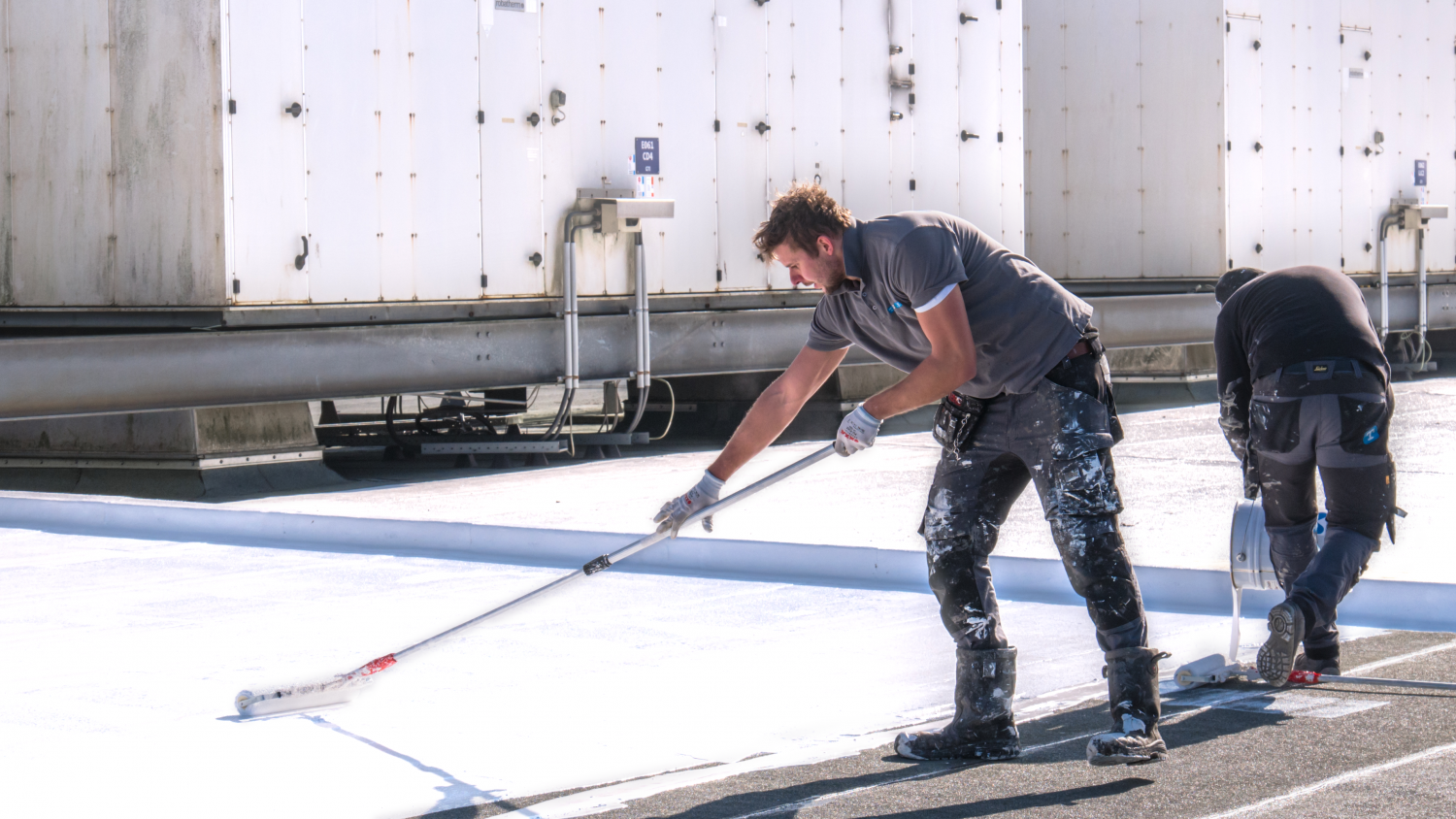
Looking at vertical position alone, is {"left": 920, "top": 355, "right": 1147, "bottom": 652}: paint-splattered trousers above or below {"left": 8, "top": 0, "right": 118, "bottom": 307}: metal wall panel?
below

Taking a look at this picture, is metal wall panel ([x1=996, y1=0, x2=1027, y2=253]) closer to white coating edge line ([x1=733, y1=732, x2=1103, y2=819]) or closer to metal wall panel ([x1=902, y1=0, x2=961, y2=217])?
metal wall panel ([x1=902, y1=0, x2=961, y2=217])

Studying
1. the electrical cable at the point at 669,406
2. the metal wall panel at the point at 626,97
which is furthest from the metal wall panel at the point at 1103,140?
the metal wall panel at the point at 626,97

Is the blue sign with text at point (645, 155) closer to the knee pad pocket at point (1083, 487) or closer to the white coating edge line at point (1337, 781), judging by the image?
the knee pad pocket at point (1083, 487)

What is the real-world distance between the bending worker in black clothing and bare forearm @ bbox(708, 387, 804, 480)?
1.36m

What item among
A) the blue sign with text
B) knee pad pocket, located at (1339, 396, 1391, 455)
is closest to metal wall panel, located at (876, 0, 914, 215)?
the blue sign with text

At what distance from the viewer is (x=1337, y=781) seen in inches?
141

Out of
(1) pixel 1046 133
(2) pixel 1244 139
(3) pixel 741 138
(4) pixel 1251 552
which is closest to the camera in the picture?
(4) pixel 1251 552

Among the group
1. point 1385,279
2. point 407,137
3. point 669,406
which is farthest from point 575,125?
point 1385,279

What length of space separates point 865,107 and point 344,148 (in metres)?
4.31

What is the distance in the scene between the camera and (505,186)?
10.3 m

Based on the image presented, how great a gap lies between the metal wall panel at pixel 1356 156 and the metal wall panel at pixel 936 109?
487 cm

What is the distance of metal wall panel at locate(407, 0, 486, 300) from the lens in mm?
9883

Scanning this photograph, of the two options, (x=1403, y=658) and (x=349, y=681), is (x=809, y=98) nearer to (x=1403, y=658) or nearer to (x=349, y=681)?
(x=1403, y=658)

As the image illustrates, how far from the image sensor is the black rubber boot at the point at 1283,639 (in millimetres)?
4141
